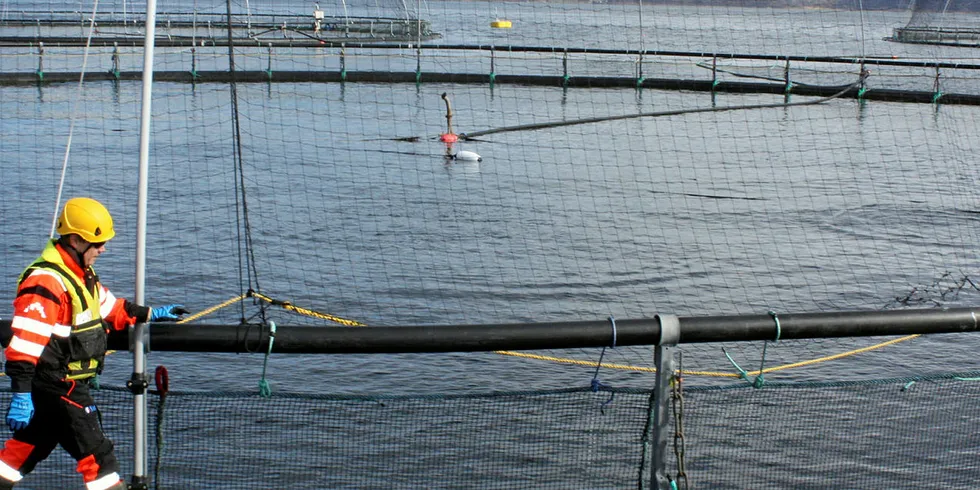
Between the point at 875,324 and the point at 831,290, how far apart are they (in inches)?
294

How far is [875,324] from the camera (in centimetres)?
561

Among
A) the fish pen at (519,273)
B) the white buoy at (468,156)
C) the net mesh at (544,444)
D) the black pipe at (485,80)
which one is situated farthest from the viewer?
the black pipe at (485,80)

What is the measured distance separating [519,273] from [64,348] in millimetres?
8736

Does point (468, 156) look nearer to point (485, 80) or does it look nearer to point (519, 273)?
point (519, 273)

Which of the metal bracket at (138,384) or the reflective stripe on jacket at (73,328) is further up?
the reflective stripe on jacket at (73,328)

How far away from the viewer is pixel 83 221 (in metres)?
5.04

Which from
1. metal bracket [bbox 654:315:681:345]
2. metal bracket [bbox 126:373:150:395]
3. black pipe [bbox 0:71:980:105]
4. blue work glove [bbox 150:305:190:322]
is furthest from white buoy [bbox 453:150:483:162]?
metal bracket [bbox 126:373:150:395]

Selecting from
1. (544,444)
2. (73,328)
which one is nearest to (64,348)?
(73,328)

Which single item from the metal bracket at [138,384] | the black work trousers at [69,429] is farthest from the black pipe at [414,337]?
the black work trousers at [69,429]

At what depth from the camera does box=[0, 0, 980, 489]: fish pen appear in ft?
19.3

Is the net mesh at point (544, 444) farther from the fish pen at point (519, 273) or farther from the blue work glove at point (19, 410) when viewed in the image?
the blue work glove at point (19, 410)

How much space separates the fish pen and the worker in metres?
0.25

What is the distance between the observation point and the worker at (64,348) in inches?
190

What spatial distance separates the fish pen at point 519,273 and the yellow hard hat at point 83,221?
312 mm
